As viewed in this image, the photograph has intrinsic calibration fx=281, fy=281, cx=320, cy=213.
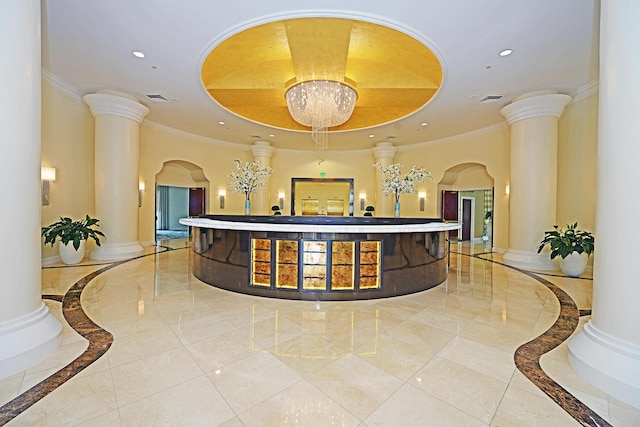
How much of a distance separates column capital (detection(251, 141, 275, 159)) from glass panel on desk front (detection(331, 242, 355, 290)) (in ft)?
25.4

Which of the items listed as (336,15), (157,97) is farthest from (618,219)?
(157,97)

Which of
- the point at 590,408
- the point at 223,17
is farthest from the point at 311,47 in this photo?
the point at 590,408

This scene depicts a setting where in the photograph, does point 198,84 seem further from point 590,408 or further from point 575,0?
point 590,408

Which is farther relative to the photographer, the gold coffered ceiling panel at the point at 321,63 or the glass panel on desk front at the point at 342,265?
the gold coffered ceiling panel at the point at 321,63

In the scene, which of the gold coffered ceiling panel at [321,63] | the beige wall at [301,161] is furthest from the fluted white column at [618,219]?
the beige wall at [301,161]

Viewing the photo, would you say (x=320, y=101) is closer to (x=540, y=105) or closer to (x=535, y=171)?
(x=540, y=105)

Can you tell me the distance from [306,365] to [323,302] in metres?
1.45

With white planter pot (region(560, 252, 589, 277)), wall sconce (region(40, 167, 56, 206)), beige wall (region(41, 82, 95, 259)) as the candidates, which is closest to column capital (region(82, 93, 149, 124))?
beige wall (region(41, 82, 95, 259))

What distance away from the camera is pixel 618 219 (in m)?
1.92

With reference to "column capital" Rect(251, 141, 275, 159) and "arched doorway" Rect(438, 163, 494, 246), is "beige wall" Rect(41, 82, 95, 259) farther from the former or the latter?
"arched doorway" Rect(438, 163, 494, 246)

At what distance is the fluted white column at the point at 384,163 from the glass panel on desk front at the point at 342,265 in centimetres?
713

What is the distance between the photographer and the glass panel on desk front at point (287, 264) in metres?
3.66

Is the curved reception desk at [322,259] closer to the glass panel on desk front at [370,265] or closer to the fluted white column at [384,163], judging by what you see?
the glass panel on desk front at [370,265]

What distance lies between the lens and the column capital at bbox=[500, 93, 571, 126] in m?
5.66
